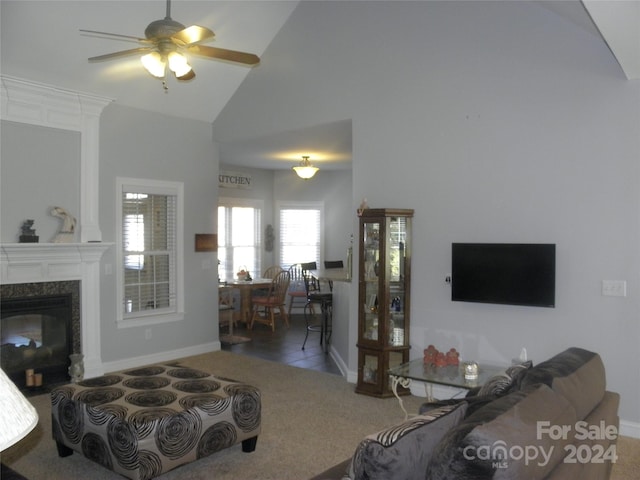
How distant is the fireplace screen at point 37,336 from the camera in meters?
5.04

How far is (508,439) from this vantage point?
165 cm

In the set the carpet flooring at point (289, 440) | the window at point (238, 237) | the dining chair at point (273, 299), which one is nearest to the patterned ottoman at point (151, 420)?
the carpet flooring at point (289, 440)

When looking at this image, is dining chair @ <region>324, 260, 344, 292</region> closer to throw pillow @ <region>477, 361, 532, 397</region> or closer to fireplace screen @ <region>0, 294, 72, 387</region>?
fireplace screen @ <region>0, 294, 72, 387</region>

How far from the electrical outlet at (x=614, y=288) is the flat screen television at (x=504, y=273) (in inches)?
14.4

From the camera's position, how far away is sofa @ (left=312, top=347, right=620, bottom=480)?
163 centimetres

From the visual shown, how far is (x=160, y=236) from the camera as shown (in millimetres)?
6484

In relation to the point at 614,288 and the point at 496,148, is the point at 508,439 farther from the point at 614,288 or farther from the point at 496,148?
the point at 496,148

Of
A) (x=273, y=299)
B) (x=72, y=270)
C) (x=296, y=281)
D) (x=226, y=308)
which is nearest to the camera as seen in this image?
(x=72, y=270)

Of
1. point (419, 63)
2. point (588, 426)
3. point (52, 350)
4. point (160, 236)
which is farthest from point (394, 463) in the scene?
point (160, 236)

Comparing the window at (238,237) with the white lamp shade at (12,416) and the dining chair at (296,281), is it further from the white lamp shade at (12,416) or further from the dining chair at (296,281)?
the white lamp shade at (12,416)

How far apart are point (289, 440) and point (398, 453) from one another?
2.35 m

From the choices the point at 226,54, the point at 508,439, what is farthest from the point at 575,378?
the point at 226,54

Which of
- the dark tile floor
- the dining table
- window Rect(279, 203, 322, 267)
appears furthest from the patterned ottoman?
window Rect(279, 203, 322, 267)

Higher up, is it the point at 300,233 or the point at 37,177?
the point at 37,177
